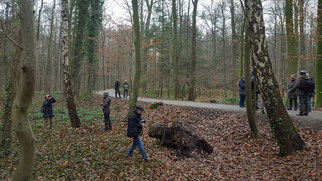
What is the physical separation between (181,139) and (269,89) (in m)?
3.46

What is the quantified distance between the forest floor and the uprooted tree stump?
28cm

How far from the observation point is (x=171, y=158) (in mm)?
7496

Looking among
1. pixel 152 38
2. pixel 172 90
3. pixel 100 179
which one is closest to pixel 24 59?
pixel 100 179

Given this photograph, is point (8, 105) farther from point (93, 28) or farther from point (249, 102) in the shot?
point (93, 28)

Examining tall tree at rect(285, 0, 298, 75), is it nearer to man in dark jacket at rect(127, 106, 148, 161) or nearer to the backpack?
the backpack

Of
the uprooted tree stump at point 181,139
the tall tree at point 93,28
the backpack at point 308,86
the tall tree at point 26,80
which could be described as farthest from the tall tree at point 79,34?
the backpack at point 308,86

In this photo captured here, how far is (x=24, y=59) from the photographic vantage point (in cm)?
335

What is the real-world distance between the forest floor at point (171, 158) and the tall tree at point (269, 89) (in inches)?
17.9

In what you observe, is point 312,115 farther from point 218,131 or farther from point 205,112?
point 205,112

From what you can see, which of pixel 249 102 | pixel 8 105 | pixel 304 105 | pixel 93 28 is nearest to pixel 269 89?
pixel 249 102

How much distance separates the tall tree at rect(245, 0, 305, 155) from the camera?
6656mm

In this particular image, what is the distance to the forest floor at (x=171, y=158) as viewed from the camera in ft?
19.1

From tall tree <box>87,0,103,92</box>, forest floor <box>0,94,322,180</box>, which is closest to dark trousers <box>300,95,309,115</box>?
forest floor <box>0,94,322,180</box>

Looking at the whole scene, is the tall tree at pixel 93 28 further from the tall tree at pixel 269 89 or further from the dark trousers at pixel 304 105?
the dark trousers at pixel 304 105
